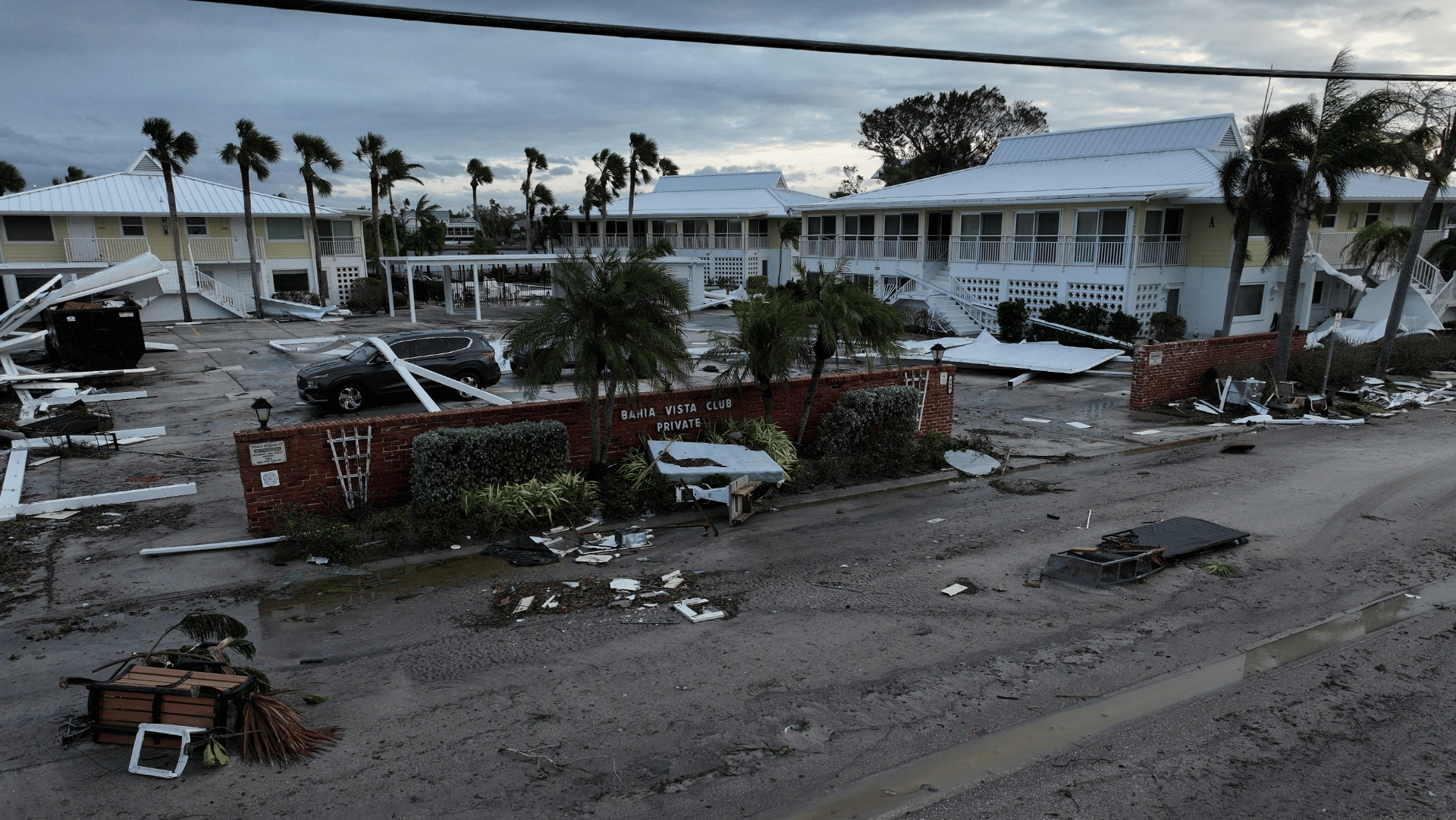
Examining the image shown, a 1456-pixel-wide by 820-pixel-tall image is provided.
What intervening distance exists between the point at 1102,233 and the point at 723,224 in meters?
24.5

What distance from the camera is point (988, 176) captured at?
112 feet

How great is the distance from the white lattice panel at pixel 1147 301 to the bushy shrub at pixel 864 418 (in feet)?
56.5

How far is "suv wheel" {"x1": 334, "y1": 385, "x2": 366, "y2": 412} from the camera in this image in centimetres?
1666

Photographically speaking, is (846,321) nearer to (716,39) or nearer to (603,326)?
→ (603,326)

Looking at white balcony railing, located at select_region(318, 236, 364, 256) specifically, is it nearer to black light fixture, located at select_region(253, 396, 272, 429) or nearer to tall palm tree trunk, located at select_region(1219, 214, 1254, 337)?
black light fixture, located at select_region(253, 396, 272, 429)

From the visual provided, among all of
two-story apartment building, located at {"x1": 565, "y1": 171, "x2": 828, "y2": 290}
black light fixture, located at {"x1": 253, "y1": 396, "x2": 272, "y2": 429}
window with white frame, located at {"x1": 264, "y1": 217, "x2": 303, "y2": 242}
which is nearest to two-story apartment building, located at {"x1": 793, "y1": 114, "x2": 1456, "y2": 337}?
two-story apartment building, located at {"x1": 565, "y1": 171, "x2": 828, "y2": 290}

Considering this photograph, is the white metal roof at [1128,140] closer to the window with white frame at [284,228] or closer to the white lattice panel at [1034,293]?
the white lattice panel at [1034,293]

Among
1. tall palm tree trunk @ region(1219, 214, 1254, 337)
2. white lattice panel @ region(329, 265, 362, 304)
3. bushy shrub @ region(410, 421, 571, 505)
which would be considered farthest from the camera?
white lattice panel @ region(329, 265, 362, 304)

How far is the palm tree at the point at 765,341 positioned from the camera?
39.4 feet

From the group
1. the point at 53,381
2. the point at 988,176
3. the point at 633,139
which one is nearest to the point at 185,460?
the point at 53,381

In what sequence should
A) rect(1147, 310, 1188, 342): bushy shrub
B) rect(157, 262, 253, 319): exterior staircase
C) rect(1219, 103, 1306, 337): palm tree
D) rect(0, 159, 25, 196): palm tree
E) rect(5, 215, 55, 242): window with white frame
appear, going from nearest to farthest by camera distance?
rect(1219, 103, 1306, 337): palm tree → rect(1147, 310, 1188, 342): bushy shrub → rect(5, 215, 55, 242): window with white frame → rect(157, 262, 253, 319): exterior staircase → rect(0, 159, 25, 196): palm tree

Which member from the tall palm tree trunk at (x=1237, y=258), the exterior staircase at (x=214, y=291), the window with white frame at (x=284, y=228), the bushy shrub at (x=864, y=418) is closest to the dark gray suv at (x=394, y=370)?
the bushy shrub at (x=864, y=418)

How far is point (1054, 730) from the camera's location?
19.4ft

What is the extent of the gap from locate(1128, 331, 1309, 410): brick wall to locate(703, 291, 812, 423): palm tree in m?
9.46
